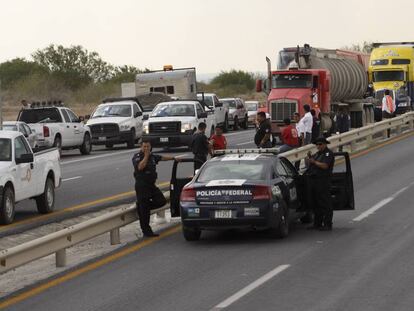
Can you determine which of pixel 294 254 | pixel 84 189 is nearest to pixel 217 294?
pixel 294 254

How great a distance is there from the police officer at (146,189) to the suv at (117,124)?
26386mm

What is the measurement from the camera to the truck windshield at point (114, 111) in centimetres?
4638

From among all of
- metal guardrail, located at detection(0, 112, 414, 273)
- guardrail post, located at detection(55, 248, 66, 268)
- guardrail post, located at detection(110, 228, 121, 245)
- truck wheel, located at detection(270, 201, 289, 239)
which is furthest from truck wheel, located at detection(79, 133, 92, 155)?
guardrail post, located at detection(55, 248, 66, 268)

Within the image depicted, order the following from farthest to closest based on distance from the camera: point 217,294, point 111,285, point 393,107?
point 393,107 < point 111,285 < point 217,294

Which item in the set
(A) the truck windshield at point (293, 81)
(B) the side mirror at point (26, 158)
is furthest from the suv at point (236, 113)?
(B) the side mirror at point (26, 158)

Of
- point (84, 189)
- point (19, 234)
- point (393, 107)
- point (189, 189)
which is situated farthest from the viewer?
point (393, 107)

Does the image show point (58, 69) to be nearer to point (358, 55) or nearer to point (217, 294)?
point (358, 55)

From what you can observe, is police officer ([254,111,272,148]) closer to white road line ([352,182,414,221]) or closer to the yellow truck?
white road line ([352,182,414,221])

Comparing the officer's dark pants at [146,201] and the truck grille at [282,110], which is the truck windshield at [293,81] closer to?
the truck grille at [282,110]

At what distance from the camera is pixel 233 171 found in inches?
717

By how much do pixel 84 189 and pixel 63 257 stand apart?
11.9 m

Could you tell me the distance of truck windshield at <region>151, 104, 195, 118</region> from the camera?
140 ft

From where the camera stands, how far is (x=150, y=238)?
61.9 feet

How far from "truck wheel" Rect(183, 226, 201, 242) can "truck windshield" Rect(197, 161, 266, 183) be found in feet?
2.49
